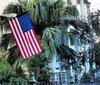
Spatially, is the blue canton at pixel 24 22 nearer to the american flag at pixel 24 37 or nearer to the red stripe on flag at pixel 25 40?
the american flag at pixel 24 37

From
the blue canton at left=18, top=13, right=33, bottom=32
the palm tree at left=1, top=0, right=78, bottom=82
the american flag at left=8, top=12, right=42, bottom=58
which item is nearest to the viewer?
the blue canton at left=18, top=13, right=33, bottom=32

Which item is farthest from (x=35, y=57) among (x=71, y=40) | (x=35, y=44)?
(x=71, y=40)

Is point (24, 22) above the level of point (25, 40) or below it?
above

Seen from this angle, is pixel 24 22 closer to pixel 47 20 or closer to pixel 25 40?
pixel 25 40

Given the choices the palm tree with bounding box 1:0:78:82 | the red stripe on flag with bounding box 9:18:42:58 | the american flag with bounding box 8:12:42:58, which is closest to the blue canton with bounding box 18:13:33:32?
the american flag with bounding box 8:12:42:58

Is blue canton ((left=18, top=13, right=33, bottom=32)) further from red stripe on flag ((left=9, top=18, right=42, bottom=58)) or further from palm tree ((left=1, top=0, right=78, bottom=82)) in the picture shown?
palm tree ((left=1, top=0, right=78, bottom=82))

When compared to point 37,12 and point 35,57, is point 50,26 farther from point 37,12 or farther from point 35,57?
point 35,57

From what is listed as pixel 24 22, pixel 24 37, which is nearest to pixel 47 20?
pixel 24 37

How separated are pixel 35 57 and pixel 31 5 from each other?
391cm

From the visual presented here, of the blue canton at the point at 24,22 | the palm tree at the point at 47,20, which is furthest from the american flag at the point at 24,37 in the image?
the palm tree at the point at 47,20

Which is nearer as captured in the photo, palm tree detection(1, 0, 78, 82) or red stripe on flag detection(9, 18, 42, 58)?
red stripe on flag detection(9, 18, 42, 58)

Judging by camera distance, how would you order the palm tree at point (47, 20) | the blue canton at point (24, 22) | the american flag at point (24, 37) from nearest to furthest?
1. the blue canton at point (24, 22)
2. the american flag at point (24, 37)
3. the palm tree at point (47, 20)

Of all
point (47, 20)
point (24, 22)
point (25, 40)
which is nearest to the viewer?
point (24, 22)

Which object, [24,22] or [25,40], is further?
[25,40]
